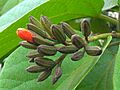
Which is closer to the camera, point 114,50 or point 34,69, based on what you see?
point 34,69

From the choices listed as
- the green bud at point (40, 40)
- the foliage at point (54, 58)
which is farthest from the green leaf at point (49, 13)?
the green bud at point (40, 40)

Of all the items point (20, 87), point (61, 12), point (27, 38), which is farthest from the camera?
point (61, 12)

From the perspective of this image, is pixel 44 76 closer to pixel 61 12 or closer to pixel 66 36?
pixel 66 36

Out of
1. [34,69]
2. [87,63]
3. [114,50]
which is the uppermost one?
[34,69]

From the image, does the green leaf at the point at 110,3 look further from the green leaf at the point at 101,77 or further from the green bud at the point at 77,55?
the green bud at the point at 77,55

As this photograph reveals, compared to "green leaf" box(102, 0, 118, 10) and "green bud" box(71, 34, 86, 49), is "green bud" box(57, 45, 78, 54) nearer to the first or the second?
"green bud" box(71, 34, 86, 49)

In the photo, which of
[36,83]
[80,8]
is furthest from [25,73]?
[80,8]

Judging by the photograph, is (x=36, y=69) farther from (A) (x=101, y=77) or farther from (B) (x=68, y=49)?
(A) (x=101, y=77)
